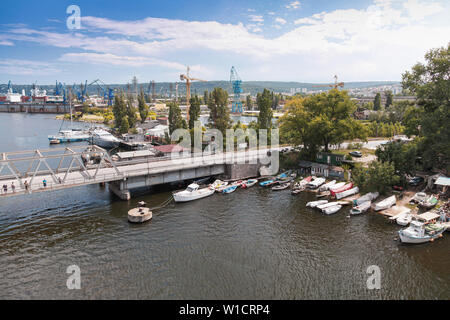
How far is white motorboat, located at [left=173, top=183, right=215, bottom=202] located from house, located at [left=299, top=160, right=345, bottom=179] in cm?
2087

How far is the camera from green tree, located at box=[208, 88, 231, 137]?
235 ft

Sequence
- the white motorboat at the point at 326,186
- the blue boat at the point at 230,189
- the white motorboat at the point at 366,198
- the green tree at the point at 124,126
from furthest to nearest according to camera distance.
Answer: the green tree at the point at 124,126, the blue boat at the point at 230,189, the white motorboat at the point at 326,186, the white motorboat at the point at 366,198

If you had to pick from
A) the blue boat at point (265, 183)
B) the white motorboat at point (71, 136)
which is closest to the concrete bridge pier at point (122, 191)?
the blue boat at point (265, 183)

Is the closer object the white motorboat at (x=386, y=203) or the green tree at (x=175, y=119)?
the white motorboat at (x=386, y=203)

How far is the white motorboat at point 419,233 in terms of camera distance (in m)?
30.8

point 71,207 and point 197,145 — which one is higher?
point 197,145

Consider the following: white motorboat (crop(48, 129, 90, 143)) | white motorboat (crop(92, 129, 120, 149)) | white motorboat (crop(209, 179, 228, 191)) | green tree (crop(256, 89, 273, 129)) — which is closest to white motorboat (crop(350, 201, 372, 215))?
white motorboat (crop(209, 179, 228, 191))

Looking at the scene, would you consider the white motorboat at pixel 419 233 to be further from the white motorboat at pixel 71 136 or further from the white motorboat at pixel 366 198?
the white motorboat at pixel 71 136

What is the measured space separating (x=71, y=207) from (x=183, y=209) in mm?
16244

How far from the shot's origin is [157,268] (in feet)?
88.3

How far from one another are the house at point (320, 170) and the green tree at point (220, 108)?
76.6 feet

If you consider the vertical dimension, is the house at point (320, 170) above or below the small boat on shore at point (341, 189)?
above
